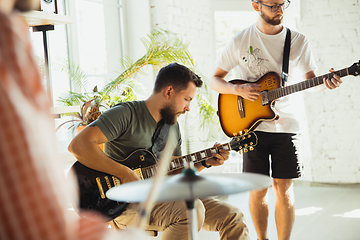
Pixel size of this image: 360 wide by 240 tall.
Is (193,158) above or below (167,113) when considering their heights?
below

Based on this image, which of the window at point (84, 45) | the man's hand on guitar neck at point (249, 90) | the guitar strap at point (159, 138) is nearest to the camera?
the guitar strap at point (159, 138)

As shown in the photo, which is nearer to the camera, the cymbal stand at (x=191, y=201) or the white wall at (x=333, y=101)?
the cymbal stand at (x=191, y=201)

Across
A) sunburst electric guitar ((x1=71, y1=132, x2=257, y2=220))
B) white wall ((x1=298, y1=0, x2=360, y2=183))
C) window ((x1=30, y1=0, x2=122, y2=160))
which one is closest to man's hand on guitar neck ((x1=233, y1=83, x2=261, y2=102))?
sunburst electric guitar ((x1=71, y1=132, x2=257, y2=220))

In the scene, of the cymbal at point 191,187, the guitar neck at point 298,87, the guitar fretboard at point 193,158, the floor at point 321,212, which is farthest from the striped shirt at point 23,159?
the floor at point 321,212

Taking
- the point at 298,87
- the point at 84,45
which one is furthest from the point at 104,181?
the point at 84,45

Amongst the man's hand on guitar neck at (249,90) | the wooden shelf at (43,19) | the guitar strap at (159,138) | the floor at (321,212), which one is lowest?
the floor at (321,212)

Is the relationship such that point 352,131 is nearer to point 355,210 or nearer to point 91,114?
point 355,210

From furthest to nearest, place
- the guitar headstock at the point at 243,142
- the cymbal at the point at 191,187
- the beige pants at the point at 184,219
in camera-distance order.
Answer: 1. the guitar headstock at the point at 243,142
2. the beige pants at the point at 184,219
3. the cymbal at the point at 191,187

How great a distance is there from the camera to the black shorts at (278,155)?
2328mm

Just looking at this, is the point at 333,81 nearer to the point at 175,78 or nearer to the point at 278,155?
A: the point at 278,155

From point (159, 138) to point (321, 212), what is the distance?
218 cm

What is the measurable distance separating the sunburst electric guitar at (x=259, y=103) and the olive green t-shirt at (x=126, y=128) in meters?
0.56

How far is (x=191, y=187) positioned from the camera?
0.95 metres

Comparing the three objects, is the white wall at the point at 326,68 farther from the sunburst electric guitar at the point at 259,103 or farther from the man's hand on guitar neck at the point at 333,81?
the man's hand on guitar neck at the point at 333,81
